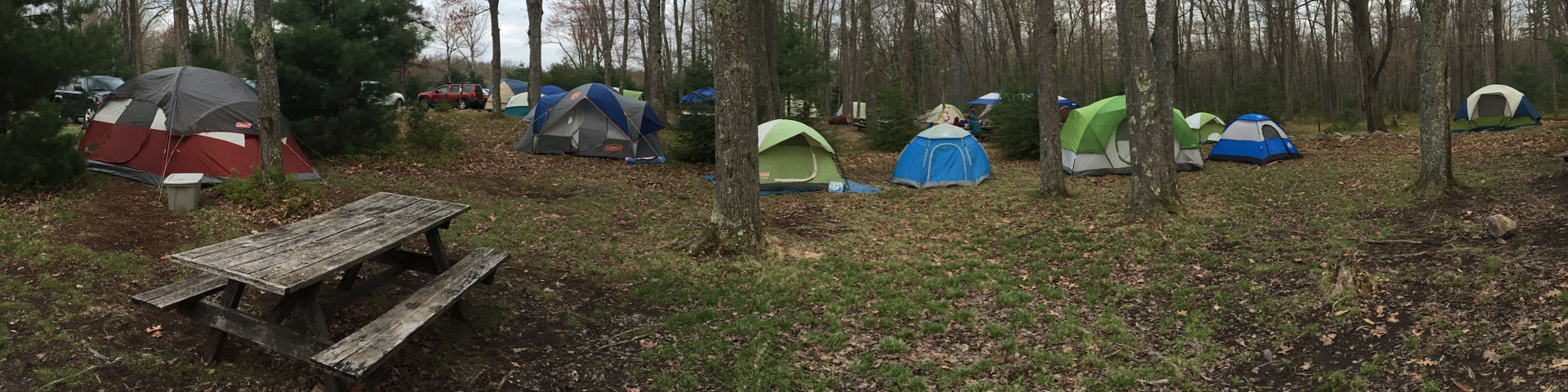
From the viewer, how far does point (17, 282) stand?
547 cm

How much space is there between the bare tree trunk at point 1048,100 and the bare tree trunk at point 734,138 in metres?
5.22

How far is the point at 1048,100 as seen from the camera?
37.7 feet

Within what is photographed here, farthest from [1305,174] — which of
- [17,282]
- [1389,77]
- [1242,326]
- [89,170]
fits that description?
[1389,77]

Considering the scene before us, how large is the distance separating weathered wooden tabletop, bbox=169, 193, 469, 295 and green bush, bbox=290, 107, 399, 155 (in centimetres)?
698

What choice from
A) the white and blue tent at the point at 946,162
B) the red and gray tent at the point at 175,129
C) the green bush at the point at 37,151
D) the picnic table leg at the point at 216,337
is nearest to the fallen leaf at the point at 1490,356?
the picnic table leg at the point at 216,337

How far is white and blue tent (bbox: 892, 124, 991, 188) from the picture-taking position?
1395 centimetres

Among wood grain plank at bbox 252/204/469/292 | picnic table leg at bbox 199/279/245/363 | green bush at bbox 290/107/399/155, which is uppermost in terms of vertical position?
green bush at bbox 290/107/399/155

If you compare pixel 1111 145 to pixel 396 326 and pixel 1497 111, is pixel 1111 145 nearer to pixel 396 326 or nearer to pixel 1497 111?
pixel 1497 111

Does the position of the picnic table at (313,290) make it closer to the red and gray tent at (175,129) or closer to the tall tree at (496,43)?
the red and gray tent at (175,129)

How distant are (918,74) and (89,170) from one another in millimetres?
33868

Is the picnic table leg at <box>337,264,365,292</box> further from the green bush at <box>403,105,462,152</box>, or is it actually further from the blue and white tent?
the blue and white tent

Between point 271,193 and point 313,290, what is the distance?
5329mm

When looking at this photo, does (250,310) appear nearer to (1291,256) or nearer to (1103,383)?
(1103,383)

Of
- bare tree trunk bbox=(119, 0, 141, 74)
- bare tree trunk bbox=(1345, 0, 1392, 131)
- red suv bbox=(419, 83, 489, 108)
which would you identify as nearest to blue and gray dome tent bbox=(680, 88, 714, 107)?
bare tree trunk bbox=(119, 0, 141, 74)
